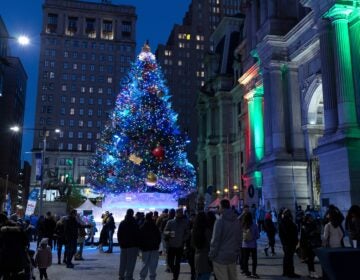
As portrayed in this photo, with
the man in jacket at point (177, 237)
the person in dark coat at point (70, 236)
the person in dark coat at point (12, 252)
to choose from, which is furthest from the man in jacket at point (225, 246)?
the person in dark coat at point (70, 236)

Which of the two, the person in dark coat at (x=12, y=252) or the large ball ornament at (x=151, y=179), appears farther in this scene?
the large ball ornament at (x=151, y=179)

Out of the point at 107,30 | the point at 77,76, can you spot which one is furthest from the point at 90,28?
the point at 77,76

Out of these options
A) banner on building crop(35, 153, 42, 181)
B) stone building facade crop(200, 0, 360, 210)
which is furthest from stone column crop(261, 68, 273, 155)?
banner on building crop(35, 153, 42, 181)

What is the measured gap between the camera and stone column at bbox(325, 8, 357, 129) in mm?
22859

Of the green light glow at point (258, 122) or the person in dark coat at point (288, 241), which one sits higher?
the green light glow at point (258, 122)

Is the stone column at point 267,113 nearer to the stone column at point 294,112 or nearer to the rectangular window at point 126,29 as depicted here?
the stone column at point 294,112

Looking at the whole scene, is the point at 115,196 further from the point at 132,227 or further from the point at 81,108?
the point at 81,108

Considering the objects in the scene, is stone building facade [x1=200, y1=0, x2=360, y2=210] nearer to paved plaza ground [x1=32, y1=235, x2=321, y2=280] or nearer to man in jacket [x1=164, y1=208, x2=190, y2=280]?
paved plaza ground [x1=32, y1=235, x2=321, y2=280]

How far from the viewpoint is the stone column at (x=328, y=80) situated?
23891 mm

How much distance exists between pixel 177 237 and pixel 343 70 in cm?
1662

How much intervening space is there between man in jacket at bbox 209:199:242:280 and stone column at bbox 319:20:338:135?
17.6m

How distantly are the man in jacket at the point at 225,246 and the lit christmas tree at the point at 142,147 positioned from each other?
84.4 feet

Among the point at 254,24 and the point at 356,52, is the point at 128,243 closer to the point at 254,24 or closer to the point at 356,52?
the point at 356,52

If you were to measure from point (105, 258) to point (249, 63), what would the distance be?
28.8m
